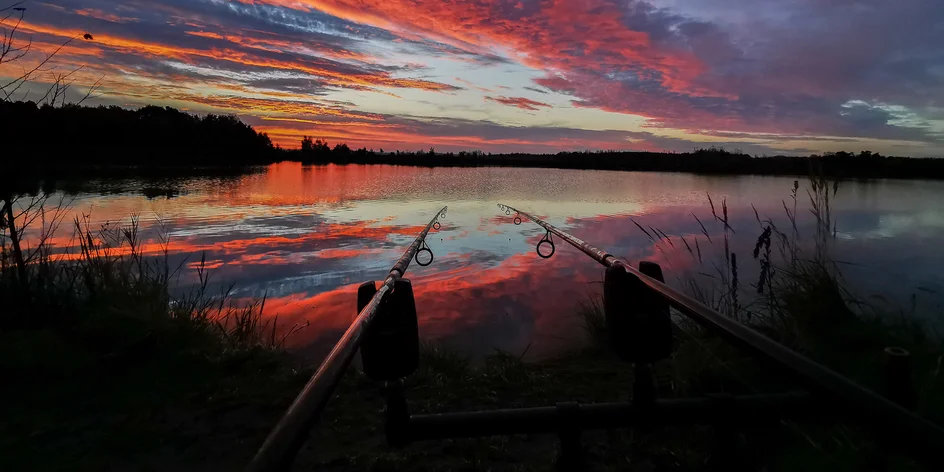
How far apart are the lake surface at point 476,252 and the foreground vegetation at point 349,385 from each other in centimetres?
82

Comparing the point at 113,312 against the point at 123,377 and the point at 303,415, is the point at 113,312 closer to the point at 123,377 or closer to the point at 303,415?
the point at 123,377

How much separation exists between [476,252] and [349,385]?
750cm

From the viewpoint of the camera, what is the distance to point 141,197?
2247 centimetres

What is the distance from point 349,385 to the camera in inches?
185

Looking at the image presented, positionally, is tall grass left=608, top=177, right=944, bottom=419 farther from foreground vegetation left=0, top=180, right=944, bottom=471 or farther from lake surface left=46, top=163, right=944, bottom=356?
lake surface left=46, top=163, right=944, bottom=356

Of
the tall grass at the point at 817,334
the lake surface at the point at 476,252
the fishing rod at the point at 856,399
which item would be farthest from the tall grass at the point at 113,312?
the fishing rod at the point at 856,399

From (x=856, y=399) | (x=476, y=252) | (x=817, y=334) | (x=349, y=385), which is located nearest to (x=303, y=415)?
(x=856, y=399)

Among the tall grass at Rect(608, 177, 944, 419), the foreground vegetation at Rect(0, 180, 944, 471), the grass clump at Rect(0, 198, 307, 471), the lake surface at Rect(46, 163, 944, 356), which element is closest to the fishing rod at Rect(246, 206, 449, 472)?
the foreground vegetation at Rect(0, 180, 944, 471)

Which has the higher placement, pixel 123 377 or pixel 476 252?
pixel 476 252

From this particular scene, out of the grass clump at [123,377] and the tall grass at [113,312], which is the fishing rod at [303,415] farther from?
the tall grass at [113,312]

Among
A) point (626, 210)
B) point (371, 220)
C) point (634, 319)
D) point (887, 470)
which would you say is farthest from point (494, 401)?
point (626, 210)

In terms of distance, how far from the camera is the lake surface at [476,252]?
7.06 meters

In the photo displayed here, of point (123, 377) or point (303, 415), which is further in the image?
point (123, 377)

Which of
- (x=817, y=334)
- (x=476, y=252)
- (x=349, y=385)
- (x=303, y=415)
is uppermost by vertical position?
(x=303, y=415)
